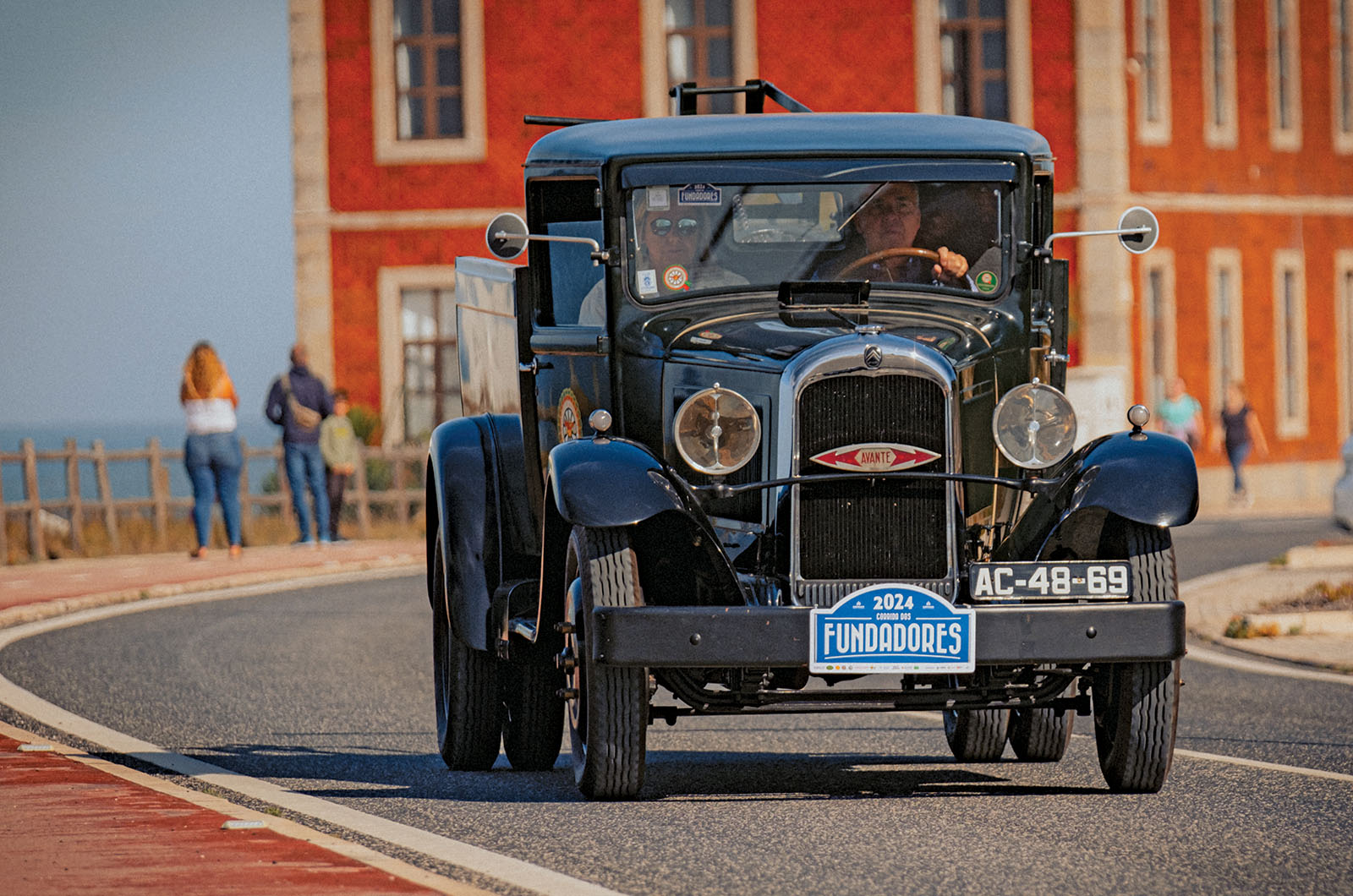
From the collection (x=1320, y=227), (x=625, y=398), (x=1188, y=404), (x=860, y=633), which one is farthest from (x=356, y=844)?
(x=1320, y=227)

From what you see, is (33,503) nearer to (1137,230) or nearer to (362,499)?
(362,499)

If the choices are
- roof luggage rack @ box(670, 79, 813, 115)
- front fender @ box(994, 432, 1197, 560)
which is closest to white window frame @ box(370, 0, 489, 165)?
roof luggage rack @ box(670, 79, 813, 115)

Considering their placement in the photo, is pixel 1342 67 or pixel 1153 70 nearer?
pixel 1153 70

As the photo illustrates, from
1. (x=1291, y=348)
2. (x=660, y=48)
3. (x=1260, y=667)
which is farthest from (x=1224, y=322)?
(x=1260, y=667)

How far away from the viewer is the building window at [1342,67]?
39031mm

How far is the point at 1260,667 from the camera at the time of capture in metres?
13.8

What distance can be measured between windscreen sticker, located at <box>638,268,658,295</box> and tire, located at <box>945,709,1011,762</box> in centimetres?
208

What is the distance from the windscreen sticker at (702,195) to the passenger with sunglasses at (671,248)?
2cm

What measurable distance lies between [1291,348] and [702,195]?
31.2 m

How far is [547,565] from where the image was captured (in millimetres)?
8672

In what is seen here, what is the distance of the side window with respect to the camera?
9.12 m

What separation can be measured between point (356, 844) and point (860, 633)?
1.71 meters

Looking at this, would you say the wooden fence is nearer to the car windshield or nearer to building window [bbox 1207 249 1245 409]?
building window [bbox 1207 249 1245 409]

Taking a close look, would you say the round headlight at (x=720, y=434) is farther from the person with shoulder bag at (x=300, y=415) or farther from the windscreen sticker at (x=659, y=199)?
the person with shoulder bag at (x=300, y=415)
